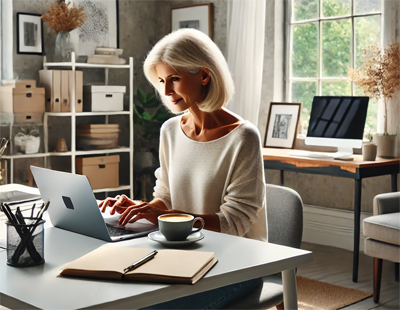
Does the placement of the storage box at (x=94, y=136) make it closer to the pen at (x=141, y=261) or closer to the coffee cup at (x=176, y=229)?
the coffee cup at (x=176, y=229)

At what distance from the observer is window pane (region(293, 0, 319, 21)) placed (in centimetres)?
455

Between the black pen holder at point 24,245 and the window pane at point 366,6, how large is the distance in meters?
3.52

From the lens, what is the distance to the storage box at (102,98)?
4688 mm

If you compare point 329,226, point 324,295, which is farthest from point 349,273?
point 329,226

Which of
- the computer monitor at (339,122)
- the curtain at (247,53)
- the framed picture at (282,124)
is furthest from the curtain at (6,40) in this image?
the computer monitor at (339,122)

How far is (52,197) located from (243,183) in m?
0.62

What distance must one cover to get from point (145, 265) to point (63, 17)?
3677 mm

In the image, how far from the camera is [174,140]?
2.20 metres

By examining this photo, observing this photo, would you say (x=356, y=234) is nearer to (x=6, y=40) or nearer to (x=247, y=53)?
(x=247, y=53)

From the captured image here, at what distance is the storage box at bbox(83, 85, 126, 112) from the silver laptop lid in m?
3.07

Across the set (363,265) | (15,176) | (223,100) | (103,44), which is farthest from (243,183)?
(103,44)

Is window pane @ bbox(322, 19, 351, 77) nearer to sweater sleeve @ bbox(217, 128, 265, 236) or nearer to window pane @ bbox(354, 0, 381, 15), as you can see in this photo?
window pane @ bbox(354, 0, 381, 15)

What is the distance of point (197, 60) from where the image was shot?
1965 mm

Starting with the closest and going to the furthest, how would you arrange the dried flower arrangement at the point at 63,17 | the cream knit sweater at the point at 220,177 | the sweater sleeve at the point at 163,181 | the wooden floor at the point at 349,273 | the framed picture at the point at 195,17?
the cream knit sweater at the point at 220,177, the sweater sleeve at the point at 163,181, the wooden floor at the point at 349,273, the dried flower arrangement at the point at 63,17, the framed picture at the point at 195,17
